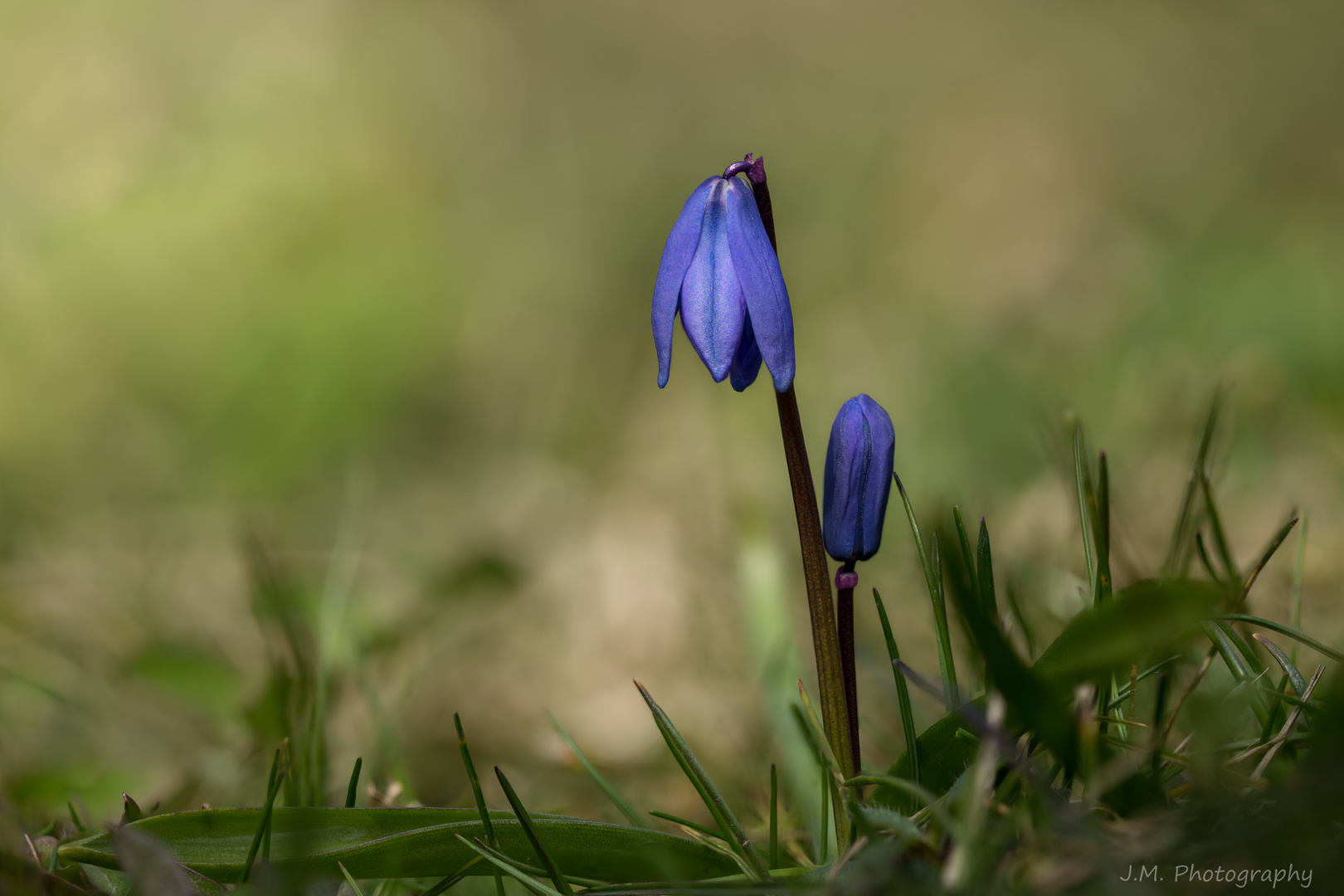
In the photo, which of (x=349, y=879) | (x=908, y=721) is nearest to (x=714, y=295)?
(x=908, y=721)

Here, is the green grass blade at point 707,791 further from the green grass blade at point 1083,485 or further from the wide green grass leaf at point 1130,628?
the green grass blade at point 1083,485

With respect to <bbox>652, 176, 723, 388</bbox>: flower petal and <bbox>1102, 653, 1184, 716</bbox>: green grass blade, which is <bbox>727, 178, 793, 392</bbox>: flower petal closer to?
<bbox>652, 176, 723, 388</bbox>: flower petal

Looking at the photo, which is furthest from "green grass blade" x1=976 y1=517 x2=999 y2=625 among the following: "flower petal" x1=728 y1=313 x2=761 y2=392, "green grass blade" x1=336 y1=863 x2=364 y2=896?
"green grass blade" x1=336 y1=863 x2=364 y2=896

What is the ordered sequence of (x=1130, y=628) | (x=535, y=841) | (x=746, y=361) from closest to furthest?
(x=1130, y=628) < (x=535, y=841) < (x=746, y=361)

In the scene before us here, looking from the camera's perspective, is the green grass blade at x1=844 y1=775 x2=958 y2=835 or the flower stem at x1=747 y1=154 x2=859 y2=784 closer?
the green grass blade at x1=844 y1=775 x2=958 y2=835

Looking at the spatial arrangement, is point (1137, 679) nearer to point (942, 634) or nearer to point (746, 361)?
point (942, 634)

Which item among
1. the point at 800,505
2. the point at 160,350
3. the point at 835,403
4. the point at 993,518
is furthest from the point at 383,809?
the point at 160,350
